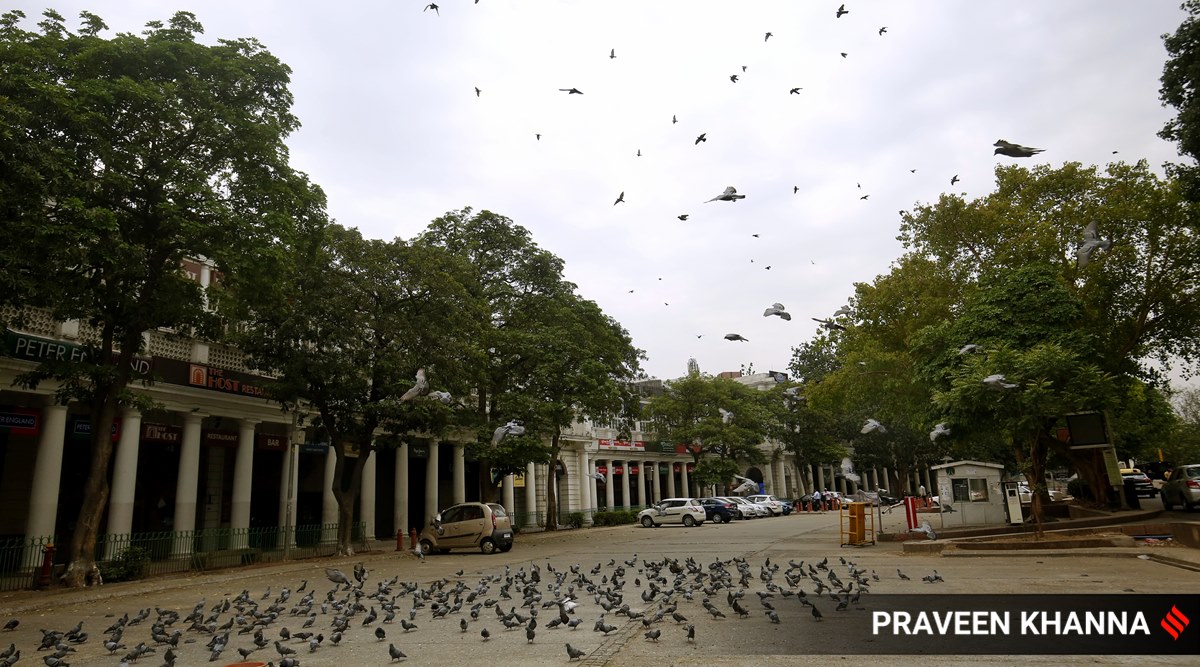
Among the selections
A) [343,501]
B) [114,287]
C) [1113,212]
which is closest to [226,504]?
[343,501]

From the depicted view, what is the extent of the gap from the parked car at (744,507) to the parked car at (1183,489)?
72.7 feet

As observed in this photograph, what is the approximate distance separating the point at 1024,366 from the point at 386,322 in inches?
710

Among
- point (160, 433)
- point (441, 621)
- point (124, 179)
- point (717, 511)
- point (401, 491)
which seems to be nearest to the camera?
point (441, 621)

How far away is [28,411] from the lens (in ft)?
63.8

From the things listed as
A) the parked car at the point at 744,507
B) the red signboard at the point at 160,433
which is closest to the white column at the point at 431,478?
the red signboard at the point at 160,433

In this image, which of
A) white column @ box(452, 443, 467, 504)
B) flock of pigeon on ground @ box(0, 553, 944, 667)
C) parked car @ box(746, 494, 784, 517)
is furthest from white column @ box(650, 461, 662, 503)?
flock of pigeon on ground @ box(0, 553, 944, 667)

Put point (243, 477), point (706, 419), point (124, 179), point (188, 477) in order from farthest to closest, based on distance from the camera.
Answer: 1. point (706, 419)
2. point (243, 477)
3. point (188, 477)
4. point (124, 179)

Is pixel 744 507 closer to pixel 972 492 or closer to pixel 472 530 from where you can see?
pixel 972 492

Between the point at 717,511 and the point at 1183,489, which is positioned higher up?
the point at 1183,489

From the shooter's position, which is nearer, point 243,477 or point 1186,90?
point 1186,90

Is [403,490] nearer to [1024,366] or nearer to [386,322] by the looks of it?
[386,322]

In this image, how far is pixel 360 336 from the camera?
22375 millimetres

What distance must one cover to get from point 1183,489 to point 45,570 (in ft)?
116

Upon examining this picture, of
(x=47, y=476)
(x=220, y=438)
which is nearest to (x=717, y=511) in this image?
(x=220, y=438)
